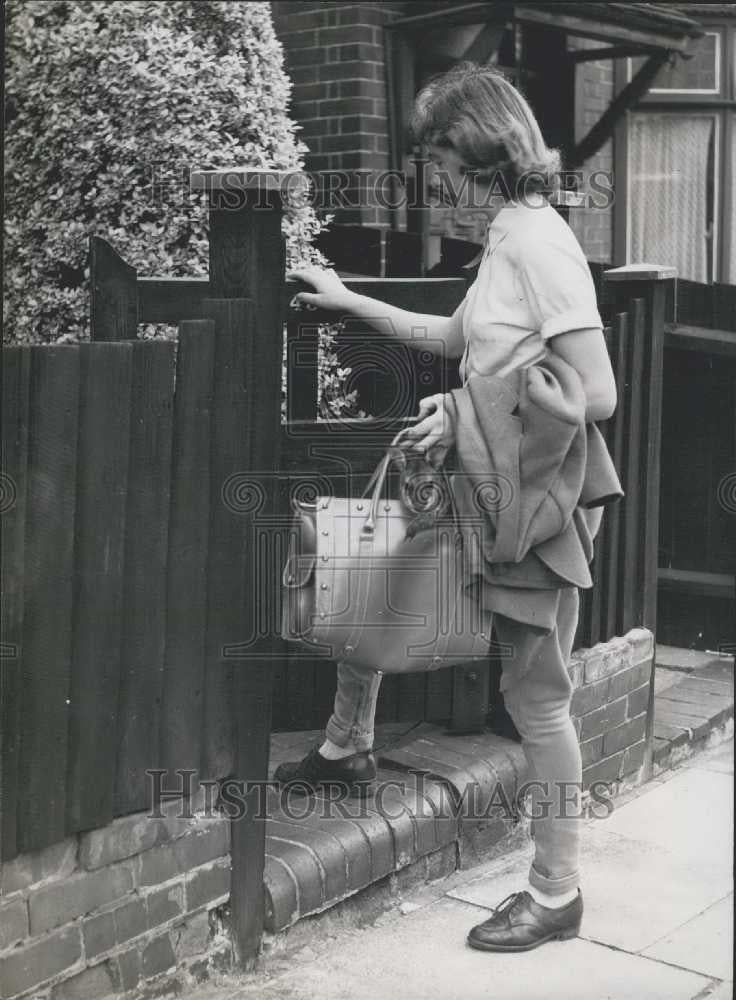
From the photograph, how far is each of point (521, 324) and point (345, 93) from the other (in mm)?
5160

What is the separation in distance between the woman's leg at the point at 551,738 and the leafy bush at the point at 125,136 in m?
2.00

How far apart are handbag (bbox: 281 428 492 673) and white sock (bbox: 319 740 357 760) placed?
2.30 feet

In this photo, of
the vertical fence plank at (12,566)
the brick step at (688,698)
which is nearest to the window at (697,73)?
the brick step at (688,698)

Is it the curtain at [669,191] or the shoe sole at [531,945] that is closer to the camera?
the shoe sole at [531,945]

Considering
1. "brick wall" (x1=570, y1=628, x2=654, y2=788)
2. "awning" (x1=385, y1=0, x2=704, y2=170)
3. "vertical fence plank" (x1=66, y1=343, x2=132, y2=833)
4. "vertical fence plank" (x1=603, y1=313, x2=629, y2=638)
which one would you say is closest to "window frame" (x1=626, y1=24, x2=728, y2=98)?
"awning" (x1=385, y1=0, x2=704, y2=170)

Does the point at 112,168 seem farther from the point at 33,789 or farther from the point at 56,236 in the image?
the point at 33,789

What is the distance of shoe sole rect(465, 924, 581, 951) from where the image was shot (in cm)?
352

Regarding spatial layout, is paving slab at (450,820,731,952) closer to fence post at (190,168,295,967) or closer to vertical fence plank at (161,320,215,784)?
fence post at (190,168,295,967)

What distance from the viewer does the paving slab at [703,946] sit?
138 inches

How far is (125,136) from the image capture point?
5605mm

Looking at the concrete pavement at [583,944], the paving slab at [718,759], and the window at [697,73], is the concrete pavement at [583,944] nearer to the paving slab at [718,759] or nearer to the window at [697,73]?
the paving slab at [718,759]

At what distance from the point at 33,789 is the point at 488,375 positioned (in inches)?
51.8

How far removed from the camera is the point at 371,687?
12.4 feet

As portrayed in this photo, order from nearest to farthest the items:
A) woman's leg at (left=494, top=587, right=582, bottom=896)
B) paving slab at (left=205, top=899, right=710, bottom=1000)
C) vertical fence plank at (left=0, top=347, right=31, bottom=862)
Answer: vertical fence plank at (left=0, top=347, right=31, bottom=862), paving slab at (left=205, top=899, right=710, bottom=1000), woman's leg at (left=494, top=587, right=582, bottom=896)
